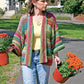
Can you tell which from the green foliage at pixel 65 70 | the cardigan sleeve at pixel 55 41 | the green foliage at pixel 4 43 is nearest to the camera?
the cardigan sleeve at pixel 55 41

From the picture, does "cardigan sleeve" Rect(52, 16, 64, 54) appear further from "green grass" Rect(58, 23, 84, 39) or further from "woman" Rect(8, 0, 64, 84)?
"green grass" Rect(58, 23, 84, 39)

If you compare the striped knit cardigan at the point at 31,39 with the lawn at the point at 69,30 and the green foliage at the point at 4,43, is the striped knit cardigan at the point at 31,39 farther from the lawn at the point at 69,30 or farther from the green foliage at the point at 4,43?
the lawn at the point at 69,30

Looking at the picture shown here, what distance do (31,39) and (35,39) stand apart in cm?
7

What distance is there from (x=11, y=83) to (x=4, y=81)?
0.22 metres

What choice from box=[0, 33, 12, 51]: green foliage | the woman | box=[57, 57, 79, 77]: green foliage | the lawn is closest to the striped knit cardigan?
the woman

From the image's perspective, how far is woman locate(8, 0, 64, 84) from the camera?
12.6 feet

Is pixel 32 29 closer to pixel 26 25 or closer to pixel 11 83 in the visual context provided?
pixel 26 25

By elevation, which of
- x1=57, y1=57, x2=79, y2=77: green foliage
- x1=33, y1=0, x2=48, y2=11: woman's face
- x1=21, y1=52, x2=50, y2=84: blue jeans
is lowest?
x1=57, y1=57, x2=79, y2=77: green foliage

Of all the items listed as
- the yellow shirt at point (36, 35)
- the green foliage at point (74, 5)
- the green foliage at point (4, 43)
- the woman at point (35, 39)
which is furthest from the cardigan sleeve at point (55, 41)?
the green foliage at point (74, 5)

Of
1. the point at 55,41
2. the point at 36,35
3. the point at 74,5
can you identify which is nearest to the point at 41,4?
the point at 36,35

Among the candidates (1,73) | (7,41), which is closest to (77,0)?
(1,73)

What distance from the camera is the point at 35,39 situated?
389 cm

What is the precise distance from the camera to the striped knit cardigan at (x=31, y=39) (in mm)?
3854

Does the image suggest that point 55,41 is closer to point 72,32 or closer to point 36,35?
point 36,35
